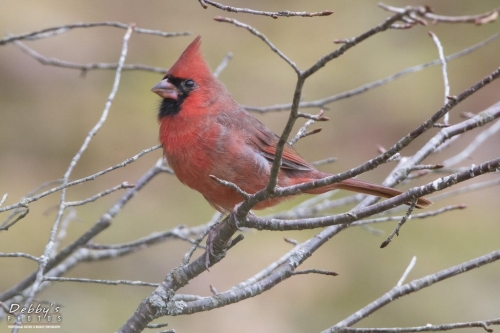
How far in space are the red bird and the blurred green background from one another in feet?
3.45

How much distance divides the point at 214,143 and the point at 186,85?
393 mm

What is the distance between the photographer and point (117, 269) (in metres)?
4.60

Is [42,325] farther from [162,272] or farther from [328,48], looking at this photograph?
[328,48]

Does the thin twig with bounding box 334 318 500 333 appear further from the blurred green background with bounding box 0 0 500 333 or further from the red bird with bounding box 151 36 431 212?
the blurred green background with bounding box 0 0 500 333

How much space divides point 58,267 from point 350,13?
5071 millimetres

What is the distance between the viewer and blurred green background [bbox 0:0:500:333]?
4410 mm

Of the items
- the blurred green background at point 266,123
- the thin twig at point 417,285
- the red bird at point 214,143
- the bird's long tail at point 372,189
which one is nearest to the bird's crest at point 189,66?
the red bird at point 214,143

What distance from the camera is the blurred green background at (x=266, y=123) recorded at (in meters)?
4.41

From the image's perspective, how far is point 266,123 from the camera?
5.78 m

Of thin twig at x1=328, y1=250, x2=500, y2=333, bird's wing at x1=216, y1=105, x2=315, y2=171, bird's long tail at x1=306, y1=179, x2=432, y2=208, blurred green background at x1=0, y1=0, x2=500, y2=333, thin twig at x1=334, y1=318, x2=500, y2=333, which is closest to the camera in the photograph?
thin twig at x1=334, y1=318, x2=500, y2=333

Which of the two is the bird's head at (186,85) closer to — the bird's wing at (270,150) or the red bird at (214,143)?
the red bird at (214,143)

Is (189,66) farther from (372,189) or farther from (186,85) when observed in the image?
(372,189)

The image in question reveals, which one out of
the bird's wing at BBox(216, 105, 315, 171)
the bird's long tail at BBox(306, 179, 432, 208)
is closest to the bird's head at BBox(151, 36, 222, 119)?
the bird's wing at BBox(216, 105, 315, 171)

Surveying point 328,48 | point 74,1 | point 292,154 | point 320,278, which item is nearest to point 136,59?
point 74,1
